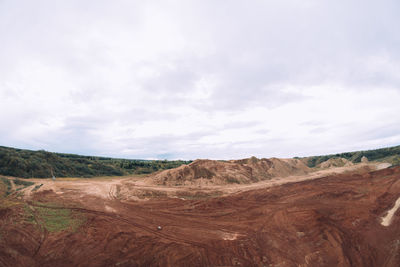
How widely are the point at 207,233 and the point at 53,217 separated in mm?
10906

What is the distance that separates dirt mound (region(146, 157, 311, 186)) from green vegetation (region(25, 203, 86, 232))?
11.6m

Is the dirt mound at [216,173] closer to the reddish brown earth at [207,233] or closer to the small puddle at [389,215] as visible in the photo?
the reddish brown earth at [207,233]

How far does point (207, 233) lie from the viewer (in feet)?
38.8

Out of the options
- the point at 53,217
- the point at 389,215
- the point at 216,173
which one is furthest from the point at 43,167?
the point at 389,215

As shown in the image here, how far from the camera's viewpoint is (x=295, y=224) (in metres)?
12.9

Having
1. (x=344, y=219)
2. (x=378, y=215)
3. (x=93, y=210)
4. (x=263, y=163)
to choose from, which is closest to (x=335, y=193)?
(x=378, y=215)

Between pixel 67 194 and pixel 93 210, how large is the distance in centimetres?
554

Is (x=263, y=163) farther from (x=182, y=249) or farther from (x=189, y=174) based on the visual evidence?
(x=182, y=249)

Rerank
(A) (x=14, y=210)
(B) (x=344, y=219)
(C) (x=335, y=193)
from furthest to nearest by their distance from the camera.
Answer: (C) (x=335, y=193) < (B) (x=344, y=219) < (A) (x=14, y=210)

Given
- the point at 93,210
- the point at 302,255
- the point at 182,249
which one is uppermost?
the point at 93,210

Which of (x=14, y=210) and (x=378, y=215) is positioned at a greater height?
(x=14, y=210)

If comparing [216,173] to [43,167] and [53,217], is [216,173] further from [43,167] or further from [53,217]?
[43,167]

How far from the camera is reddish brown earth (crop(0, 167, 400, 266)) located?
376 inches

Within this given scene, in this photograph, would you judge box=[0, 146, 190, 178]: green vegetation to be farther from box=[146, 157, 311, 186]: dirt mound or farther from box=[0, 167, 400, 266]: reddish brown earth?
box=[146, 157, 311, 186]: dirt mound
